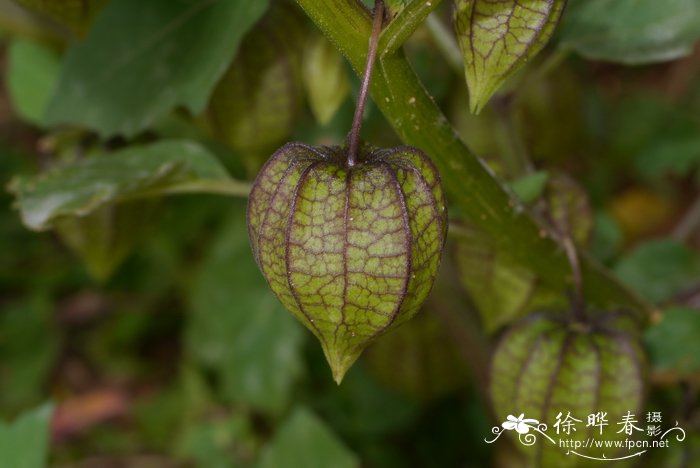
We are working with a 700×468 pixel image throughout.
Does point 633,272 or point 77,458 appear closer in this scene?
point 633,272

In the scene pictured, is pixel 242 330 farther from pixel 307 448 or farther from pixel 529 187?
pixel 529 187

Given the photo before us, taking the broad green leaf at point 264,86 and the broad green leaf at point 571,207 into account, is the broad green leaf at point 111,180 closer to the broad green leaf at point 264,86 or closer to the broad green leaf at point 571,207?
the broad green leaf at point 264,86

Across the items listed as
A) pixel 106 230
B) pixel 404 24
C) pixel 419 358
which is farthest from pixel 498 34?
pixel 419 358

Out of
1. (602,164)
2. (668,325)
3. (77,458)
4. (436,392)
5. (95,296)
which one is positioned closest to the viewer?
(668,325)

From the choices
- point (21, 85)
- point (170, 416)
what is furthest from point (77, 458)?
point (21, 85)

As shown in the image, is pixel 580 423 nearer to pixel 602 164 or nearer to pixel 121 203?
pixel 121 203

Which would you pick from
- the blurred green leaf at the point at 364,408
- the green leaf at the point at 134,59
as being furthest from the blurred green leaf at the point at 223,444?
the green leaf at the point at 134,59

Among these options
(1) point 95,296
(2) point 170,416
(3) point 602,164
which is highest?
(1) point 95,296

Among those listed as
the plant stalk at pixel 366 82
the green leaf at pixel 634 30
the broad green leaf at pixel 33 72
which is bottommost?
the green leaf at pixel 634 30
